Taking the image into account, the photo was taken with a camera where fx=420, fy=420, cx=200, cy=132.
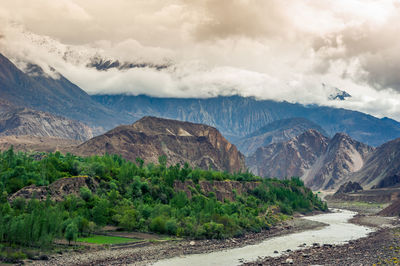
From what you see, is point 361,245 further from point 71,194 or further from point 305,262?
point 71,194

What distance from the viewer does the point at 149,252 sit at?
93.9 meters

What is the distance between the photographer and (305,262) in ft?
265

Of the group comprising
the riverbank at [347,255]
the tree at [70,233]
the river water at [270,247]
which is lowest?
the river water at [270,247]

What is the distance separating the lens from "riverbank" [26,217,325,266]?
8025 centimetres

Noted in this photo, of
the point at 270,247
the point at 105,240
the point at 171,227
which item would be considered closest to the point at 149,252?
the point at 105,240

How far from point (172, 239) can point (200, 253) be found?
15718 millimetres

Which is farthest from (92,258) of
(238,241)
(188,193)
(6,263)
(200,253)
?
(188,193)

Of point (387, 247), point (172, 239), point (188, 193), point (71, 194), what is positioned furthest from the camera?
point (188, 193)

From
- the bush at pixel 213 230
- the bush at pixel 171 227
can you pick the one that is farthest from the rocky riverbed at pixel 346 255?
the bush at pixel 171 227

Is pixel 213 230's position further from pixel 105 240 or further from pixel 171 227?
pixel 105 240

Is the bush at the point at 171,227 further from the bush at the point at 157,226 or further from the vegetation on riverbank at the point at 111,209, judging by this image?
the bush at the point at 157,226

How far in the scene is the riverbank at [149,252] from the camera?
8025cm

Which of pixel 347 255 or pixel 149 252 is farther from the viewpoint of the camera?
pixel 149 252

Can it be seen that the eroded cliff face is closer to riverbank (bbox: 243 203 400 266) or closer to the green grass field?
the green grass field
